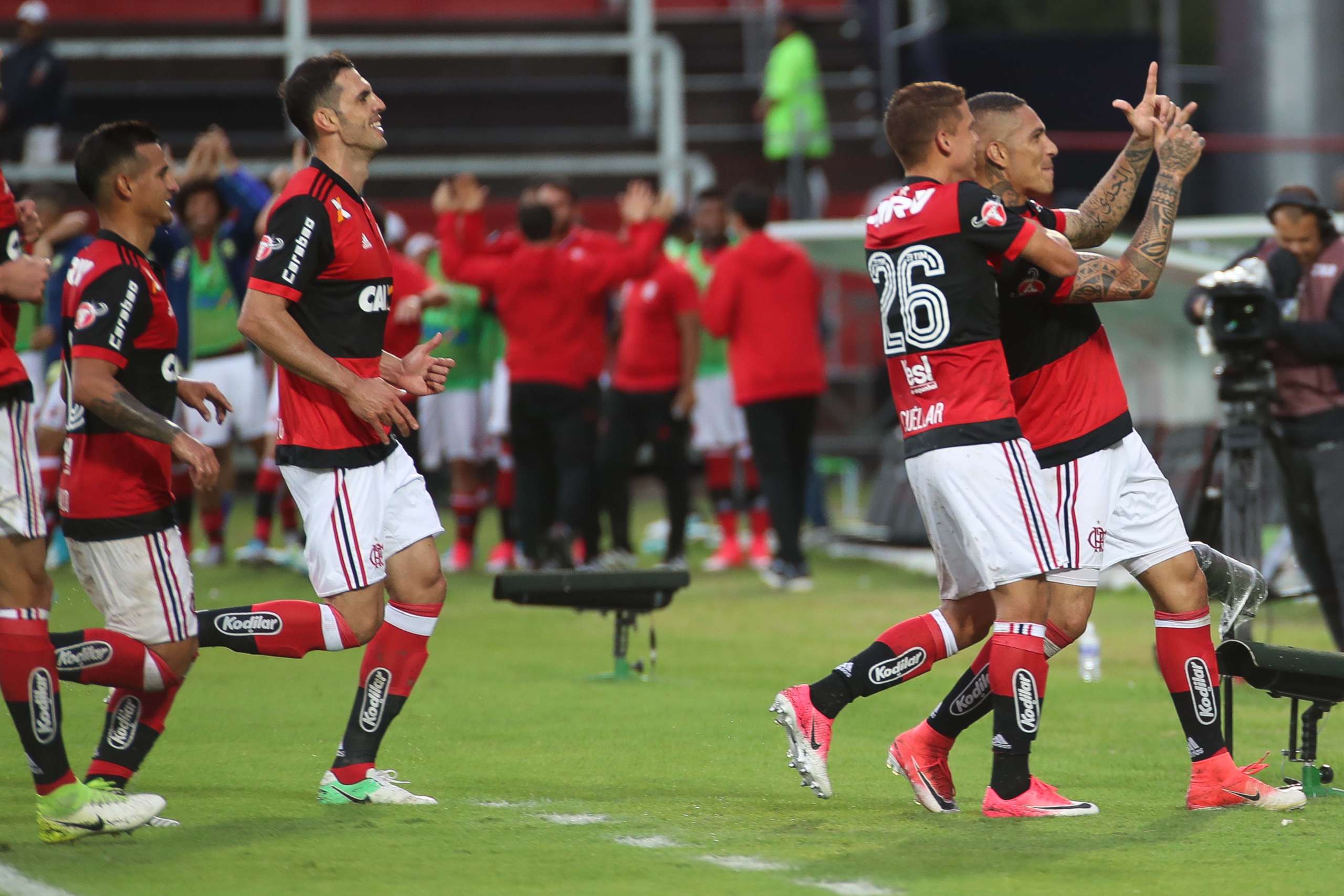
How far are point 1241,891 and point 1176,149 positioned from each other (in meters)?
2.31

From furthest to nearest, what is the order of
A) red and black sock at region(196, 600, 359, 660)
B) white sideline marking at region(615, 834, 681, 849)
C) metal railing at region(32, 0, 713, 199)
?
metal railing at region(32, 0, 713, 199)
red and black sock at region(196, 600, 359, 660)
white sideline marking at region(615, 834, 681, 849)

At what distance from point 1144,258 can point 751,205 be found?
6769mm

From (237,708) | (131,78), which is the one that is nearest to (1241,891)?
(237,708)

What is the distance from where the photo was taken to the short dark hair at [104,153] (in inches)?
208

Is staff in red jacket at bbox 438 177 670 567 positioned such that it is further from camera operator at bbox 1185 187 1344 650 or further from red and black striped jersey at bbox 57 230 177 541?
red and black striped jersey at bbox 57 230 177 541

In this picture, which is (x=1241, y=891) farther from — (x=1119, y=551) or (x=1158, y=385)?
(x=1158, y=385)

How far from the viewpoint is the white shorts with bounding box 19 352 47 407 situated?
12.6 meters

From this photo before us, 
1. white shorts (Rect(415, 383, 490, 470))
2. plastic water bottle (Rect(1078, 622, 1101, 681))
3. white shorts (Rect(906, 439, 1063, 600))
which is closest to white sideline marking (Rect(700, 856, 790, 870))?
white shorts (Rect(906, 439, 1063, 600))

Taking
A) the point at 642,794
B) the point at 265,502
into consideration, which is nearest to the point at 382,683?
the point at 642,794

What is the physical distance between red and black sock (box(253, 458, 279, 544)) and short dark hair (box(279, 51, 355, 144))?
24.0ft

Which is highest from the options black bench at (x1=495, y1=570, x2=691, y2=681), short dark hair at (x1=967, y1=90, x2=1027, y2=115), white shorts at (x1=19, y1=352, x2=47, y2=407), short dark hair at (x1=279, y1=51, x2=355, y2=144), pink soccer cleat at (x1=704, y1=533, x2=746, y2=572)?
short dark hair at (x1=279, y1=51, x2=355, y2=144)

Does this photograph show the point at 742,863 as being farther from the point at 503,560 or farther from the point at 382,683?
the point at 503,560

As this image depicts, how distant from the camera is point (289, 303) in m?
5.30

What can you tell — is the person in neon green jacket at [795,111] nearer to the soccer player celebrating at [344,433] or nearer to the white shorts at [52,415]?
the white shorts at [52,415]
